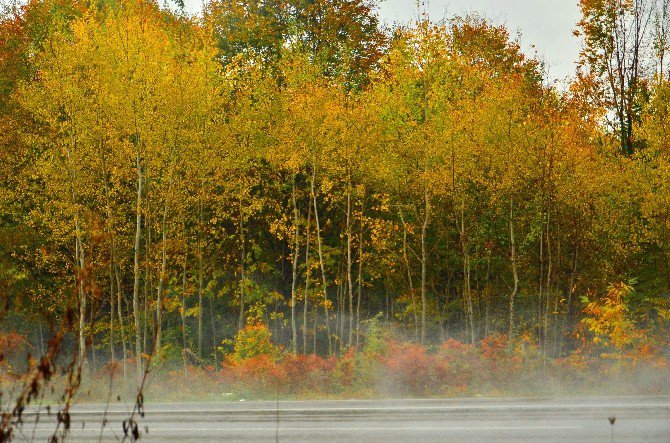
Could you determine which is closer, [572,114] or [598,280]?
[572,114]

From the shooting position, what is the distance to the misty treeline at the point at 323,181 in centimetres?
2441

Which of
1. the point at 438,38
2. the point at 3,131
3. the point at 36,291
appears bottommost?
the point at 36,291

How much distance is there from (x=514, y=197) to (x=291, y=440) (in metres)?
19.9

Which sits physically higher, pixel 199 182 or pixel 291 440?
pixel 199 182

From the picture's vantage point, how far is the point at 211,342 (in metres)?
33.3

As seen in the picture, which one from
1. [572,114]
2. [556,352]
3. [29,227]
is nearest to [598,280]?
[556,352]

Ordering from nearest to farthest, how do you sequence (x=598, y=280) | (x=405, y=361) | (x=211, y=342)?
1. (x=405, y=361)
2. (x=598, y=280)
3. (x=211, y=342)

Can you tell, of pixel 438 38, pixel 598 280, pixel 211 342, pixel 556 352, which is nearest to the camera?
pixel 438 38

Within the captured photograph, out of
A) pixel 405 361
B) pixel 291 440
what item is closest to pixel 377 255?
pixel 405 361

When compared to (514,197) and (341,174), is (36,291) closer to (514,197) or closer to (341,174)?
(341,174)

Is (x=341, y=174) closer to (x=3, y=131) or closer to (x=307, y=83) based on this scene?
(x=307, y=83)

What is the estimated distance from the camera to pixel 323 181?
85.0 feet

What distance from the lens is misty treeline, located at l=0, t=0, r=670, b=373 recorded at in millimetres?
24406

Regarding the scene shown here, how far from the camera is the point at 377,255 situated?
3033 cm
